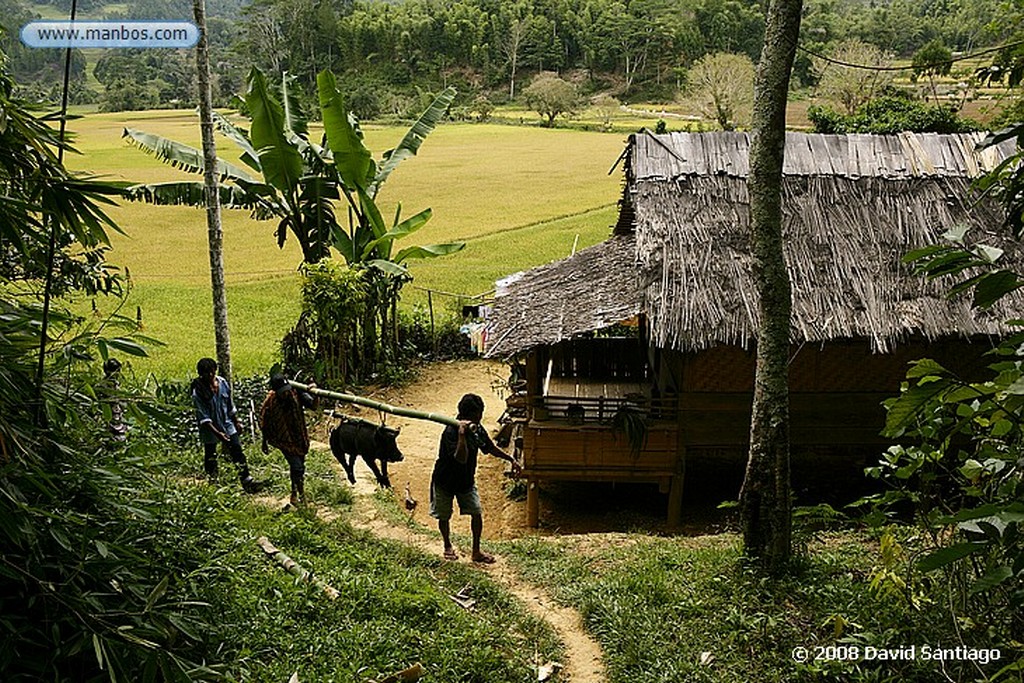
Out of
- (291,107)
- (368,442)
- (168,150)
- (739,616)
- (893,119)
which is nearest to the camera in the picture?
(739,616)

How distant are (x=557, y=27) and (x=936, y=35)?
70.2ft

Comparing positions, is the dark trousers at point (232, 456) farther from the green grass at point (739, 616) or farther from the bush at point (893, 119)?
the bush at point (893, 119)

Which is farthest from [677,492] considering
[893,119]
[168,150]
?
[893,119]

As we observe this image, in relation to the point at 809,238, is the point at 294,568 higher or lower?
lower

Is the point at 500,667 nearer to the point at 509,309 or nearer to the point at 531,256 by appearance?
the point at 509,309

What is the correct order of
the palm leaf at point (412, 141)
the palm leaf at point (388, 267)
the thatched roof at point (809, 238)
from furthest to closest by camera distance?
the palm leaf at point (412, 141)
the palm leaf at point (388, 267)
the thatched roof at point (809, 238)

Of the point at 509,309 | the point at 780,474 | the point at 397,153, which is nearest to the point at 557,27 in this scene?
the point at 397,153

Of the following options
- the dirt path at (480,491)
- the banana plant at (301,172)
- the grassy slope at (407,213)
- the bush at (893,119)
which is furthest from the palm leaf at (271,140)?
the bush at (893,119)

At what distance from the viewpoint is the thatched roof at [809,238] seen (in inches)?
313

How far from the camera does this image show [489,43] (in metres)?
51.3

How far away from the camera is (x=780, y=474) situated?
4.98 meters

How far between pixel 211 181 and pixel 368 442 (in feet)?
13.0

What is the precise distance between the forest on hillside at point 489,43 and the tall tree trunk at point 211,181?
35436 mm

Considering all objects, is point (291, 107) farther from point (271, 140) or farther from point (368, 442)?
point (368, 442)
